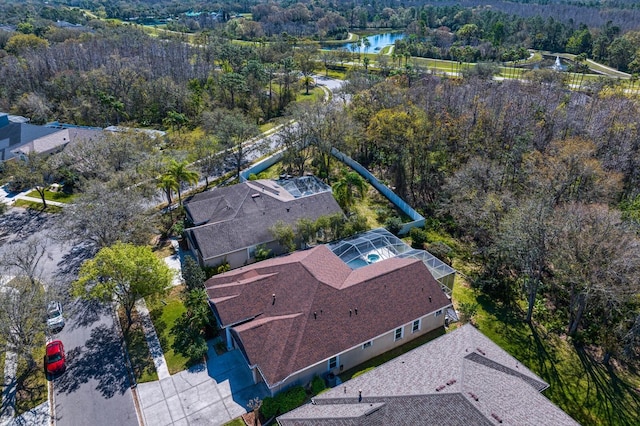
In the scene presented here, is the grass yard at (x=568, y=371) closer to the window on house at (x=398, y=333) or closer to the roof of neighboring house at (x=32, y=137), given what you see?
the window on house at (x=398, y=333)

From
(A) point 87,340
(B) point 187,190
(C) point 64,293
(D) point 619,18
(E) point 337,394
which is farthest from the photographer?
(D) point 619,18

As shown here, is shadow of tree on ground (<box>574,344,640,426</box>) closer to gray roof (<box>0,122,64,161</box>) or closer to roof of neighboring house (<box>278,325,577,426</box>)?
roof of neighboring house (<box>278,325,577,426</box>)

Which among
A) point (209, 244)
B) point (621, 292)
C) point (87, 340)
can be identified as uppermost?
point (621, 292)

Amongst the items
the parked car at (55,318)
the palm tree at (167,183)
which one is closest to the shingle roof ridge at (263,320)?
the parked car at (55,318)

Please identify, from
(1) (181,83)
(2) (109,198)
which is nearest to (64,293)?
(2) (109,198)

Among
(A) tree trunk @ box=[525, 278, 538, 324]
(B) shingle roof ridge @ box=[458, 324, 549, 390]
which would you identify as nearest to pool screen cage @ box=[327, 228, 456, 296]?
(A) tree trunk @ box=[525, 278, 538, 324]

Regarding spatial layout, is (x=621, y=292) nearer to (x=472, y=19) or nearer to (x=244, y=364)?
(x=244, y=364)

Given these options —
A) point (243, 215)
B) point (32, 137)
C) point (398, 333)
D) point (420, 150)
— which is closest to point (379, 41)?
point (420, 150)
